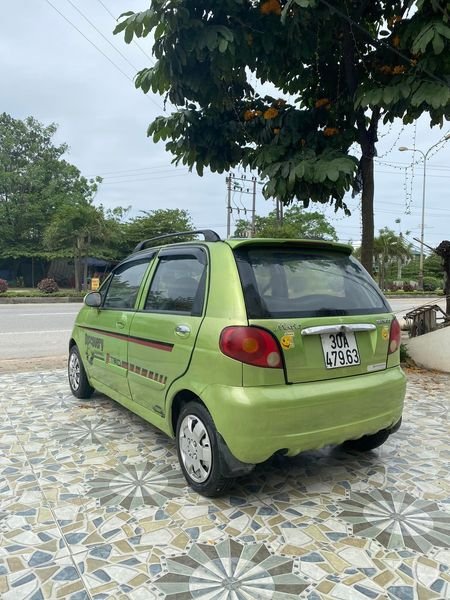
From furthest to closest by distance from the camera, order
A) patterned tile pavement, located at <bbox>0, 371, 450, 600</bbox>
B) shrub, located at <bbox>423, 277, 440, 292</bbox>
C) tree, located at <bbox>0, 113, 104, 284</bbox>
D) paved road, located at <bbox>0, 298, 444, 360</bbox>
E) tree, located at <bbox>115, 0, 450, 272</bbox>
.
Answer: shrub, located at <bbox>423, 277, 440, 292</bbox>
tree, located at <bbox>0, 113, 104, 284</bbox>
paved road, located at <bbox>0, 298, 444, 360</bbox>
tree, located at <bbox>115, 0, 450, 272</bbox>
patterned tile pavement, located at <bbox>0, 371, 450, 600</bbox>

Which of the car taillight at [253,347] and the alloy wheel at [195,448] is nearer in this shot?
the car taillight at [253,347]

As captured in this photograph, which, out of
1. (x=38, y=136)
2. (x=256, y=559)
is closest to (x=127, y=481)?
(x=256, y=559)

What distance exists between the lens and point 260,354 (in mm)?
2393

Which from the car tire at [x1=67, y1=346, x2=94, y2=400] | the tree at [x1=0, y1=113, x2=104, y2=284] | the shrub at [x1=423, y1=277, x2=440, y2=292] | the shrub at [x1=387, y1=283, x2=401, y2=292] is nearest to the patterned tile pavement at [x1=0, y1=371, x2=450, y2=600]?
the car tire at [x1=67, y1=346, x2=94, y2=400]

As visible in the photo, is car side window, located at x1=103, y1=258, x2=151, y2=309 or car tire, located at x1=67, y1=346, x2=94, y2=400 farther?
car tire, located at x1=67, y1=346, x2=94, y2=400

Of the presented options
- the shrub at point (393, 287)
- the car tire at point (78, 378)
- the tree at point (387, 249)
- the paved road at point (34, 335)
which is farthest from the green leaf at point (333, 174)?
the shrub at point (393, 287)

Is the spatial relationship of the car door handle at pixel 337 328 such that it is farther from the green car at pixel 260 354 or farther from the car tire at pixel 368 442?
the car tire at pixel 368 442

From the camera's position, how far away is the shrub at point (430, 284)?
44.3 meters

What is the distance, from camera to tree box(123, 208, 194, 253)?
34125mm

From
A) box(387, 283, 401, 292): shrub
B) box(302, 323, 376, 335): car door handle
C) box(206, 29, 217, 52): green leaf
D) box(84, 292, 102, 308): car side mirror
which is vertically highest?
box(206, 29, 217, 52): green leaf

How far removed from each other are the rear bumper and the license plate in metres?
0.10

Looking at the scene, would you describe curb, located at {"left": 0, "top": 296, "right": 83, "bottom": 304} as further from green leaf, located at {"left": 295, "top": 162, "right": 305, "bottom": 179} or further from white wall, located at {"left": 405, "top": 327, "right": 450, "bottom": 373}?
green leaf, located at {"left": 295, "top": 162, "right": 305, "bottom": 179}

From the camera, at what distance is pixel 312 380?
2.53 metres

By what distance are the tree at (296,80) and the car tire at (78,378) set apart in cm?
284
